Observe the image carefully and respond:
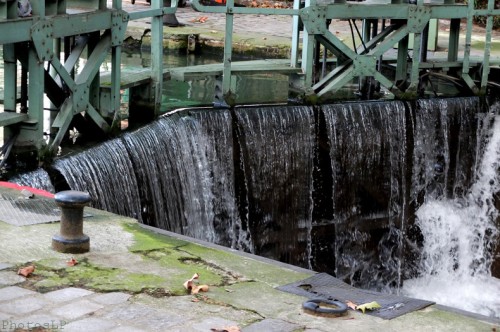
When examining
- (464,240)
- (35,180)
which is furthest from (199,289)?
(464,240)

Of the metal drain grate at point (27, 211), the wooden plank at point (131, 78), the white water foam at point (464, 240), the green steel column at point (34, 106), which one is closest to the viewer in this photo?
the metal drain grate at point (27, 211)

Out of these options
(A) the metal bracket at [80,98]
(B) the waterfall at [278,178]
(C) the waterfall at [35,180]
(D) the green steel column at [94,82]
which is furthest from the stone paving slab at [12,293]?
(B) the waterfall at [278,178]

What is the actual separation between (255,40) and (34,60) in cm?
840

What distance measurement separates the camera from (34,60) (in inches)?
365

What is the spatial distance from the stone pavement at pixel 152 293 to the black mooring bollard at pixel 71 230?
2.3 inches

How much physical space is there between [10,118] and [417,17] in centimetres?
618

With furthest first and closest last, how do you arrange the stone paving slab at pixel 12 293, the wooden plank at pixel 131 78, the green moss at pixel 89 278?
the wooden plank at pixel 131 78 < the green moss at pixel 89 278 < the stone paving slab at pixel 12 293

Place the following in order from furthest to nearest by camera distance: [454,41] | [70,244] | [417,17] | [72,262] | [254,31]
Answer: [254,31], [454,41], [417,17], [70,244], [72,262]

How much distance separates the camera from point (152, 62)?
11.7m

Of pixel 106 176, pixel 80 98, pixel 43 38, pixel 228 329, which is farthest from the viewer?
pixel 80 98

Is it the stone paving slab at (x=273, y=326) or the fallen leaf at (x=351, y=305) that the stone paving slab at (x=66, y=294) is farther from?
the fallen leaf at (x=351, y=305)

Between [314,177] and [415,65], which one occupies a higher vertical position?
[415,65]

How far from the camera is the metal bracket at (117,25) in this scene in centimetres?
1066

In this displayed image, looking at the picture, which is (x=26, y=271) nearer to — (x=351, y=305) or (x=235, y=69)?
(x=351, y=305)
